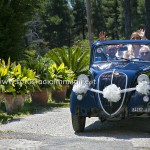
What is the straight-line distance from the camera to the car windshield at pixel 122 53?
9.19 metres

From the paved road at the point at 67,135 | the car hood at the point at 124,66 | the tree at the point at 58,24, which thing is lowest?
the paved road at the point at 67,135

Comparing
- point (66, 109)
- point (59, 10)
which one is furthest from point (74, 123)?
point (59, 10)

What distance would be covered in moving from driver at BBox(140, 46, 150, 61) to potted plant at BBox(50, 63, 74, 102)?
442 centimetres

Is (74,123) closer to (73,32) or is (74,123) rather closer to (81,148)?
(81,148)

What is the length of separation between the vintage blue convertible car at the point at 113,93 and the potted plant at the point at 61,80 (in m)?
4.78

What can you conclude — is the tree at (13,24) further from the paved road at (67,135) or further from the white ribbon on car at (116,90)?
the white ribbon on car at (116,90)

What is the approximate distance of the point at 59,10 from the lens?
230 ft

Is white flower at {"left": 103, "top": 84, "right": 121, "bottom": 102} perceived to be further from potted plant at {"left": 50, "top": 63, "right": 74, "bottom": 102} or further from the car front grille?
potted plant at {"left": 50, "top": 63, "right": 74, "bottom": 102}

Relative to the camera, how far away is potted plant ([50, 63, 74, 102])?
1369cm

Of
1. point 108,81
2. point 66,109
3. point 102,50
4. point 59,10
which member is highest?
point 59,10

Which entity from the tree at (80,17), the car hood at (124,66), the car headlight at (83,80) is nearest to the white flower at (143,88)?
the car hood at (124,66)

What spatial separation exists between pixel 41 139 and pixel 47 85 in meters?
5.19

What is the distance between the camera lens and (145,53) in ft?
30.3

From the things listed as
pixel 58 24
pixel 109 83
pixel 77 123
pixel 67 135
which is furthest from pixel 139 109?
pixel 58 24
